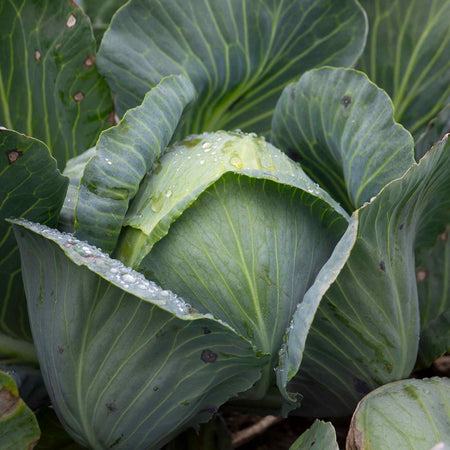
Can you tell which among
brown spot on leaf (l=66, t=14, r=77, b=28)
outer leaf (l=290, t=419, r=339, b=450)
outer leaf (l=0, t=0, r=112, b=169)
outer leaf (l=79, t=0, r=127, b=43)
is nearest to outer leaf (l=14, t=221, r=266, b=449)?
outer leaf (l=290, t=419, r=339, b=450)

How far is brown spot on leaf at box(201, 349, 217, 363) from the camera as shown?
0.73 metres

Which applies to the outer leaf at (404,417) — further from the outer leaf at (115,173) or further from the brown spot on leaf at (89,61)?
the brown spot on leaf at (89,61)

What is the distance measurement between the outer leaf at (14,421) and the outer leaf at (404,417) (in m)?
0.43

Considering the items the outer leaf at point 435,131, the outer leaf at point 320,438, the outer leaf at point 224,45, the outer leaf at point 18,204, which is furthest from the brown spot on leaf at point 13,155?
the outer leaf at point 435,131

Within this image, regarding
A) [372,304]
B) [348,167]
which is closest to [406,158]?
[348,167]

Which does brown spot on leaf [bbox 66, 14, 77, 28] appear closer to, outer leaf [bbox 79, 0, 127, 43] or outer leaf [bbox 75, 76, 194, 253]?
outer leaf [bbox 79, 0, 127, 43]

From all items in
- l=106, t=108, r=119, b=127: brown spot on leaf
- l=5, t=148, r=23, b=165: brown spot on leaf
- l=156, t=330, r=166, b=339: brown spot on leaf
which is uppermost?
l=5, t=148, r=23, b=165: brown spot on leaf

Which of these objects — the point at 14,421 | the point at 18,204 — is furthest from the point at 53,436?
the point at 18,204

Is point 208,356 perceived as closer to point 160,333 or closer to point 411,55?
point 160,333

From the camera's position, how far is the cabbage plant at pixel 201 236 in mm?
726

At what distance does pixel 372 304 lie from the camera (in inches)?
32.4

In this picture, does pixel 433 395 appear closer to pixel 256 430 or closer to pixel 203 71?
pixel 256 430

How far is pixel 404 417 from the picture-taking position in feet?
2.54

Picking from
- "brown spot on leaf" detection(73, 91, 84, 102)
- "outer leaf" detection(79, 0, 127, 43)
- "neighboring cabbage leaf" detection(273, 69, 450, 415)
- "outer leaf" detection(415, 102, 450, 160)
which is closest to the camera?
"neighboring cabbage leaf" detection(273, 69, 450, 415)
